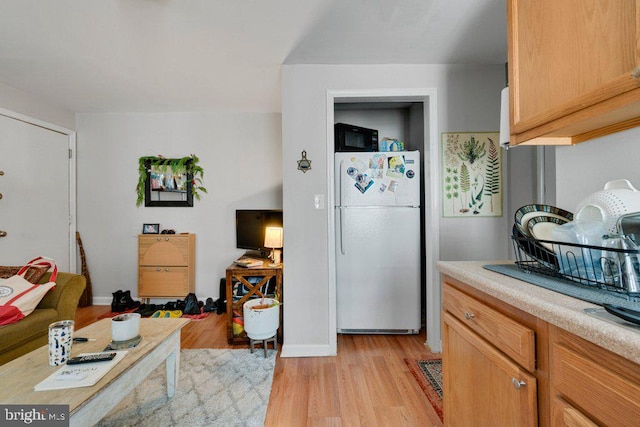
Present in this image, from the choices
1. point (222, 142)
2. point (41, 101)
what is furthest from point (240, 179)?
point (41, 101)

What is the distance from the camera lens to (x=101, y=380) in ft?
3.64

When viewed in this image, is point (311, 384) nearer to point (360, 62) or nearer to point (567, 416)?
point (567, 416)

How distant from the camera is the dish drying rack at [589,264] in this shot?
0.70 m

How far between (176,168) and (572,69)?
362 cm

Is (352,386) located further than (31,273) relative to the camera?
No

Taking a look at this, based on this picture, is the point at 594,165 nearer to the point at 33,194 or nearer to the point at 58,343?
the point at 58,343

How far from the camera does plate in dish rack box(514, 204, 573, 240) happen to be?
1.03m

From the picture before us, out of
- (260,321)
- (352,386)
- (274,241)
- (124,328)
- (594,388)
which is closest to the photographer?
(594,388)

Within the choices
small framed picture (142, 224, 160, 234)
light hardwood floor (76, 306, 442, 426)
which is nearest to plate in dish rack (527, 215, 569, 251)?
light hardwood floor (76, 306, 442, 426)

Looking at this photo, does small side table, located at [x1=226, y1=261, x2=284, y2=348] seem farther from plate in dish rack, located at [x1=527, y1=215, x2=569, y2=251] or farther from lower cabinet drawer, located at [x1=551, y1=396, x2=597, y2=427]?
lower cabinet drawer, located at [x1=551, y1=396, x2=597, y2=427]

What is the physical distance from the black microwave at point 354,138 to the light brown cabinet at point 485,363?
1.77 meters

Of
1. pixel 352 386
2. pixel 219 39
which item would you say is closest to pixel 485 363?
pixel 352 386

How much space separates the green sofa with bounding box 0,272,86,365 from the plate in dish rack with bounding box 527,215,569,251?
273cm

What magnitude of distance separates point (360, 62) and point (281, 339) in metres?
2.42
